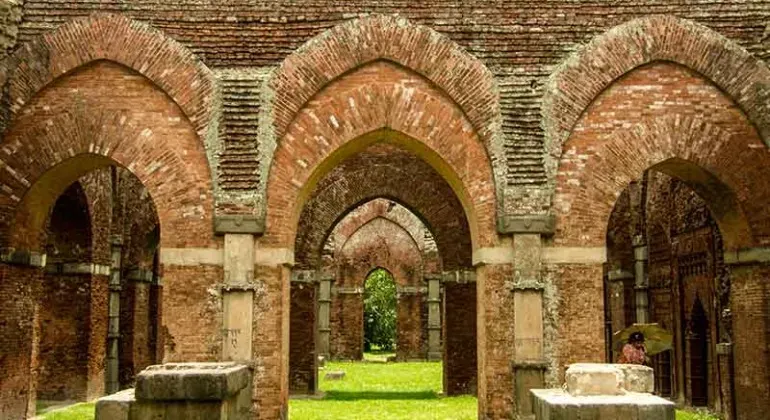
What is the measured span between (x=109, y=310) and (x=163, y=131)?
6250 mm

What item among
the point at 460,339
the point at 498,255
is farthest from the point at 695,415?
the point at 498,255

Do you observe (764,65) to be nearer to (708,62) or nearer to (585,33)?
(708,62)

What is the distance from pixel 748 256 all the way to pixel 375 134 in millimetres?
5409

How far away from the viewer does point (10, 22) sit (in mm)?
11484

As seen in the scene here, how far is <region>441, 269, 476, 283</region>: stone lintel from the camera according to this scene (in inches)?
Result: 667

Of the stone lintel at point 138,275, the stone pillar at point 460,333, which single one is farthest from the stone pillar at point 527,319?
the stone lintel at point 138,275

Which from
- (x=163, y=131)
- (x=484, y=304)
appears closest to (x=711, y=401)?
(x=484, y=304)

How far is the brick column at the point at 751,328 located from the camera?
11.4 m

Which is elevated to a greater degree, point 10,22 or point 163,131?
point 10,22

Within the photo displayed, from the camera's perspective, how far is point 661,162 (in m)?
11.6

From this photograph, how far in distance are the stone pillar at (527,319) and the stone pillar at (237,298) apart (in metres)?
3.45

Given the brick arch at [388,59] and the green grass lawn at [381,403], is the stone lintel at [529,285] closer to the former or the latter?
the brick arch at [388,59]

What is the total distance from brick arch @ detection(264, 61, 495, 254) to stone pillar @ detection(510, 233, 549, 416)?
555 millimetres

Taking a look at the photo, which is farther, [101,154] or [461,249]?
[461,249]
